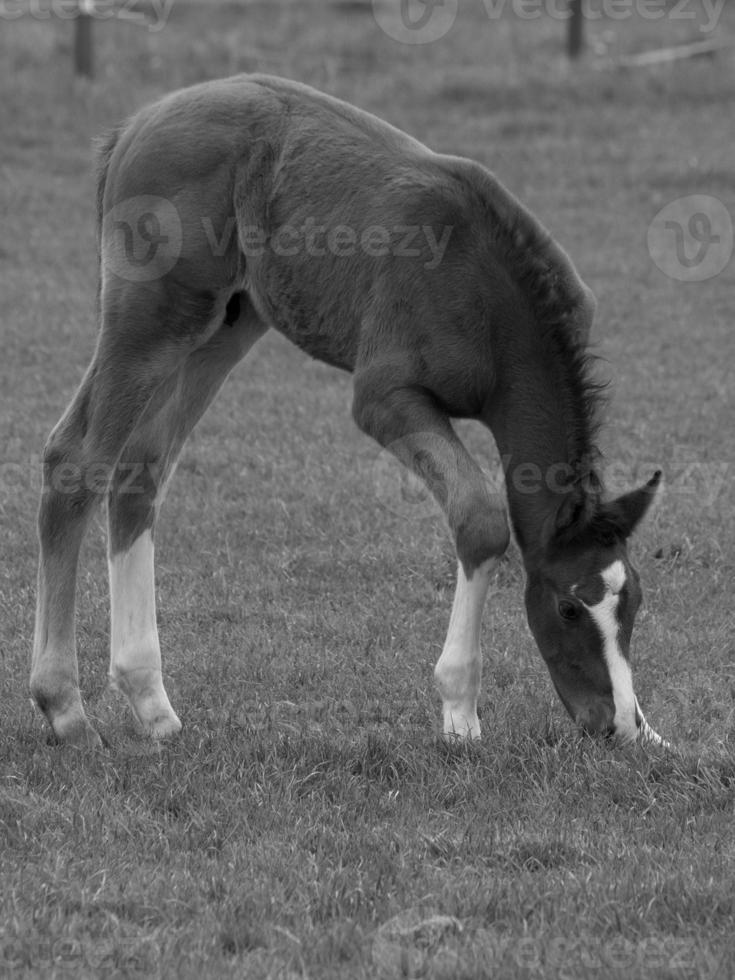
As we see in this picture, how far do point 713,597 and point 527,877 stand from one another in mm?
2663

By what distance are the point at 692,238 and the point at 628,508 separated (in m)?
9.85

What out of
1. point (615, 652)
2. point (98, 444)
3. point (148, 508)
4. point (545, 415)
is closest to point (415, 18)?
point (148, 508)

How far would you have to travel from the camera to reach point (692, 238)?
13.9 meters

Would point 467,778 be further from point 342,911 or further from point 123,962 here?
point 123,962

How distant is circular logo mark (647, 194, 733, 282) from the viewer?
42.1 ft

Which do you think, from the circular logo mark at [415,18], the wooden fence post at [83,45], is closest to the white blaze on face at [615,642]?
the wooden fence post at [83,45]

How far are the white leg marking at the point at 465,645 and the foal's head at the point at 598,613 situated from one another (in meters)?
0.21

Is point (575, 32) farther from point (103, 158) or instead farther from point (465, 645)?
point (465, 645)

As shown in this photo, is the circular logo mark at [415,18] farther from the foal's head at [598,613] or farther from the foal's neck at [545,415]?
the foal's head at [598,613]

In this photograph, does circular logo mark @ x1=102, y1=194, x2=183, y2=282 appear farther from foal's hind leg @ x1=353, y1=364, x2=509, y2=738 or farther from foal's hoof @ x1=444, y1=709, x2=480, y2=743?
foal's hoof @ x1=444, y1=709, x2=480, y2=743

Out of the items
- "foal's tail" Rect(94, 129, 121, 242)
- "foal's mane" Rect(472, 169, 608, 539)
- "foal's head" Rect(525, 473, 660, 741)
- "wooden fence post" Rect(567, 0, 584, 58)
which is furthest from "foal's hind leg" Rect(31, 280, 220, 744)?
"wooden fence post" Rect(567, 0, 584, 58)

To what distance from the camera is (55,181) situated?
48.4ft

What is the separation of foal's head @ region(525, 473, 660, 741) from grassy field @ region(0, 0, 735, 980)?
12cm

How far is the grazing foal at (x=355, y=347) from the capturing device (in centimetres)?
461
